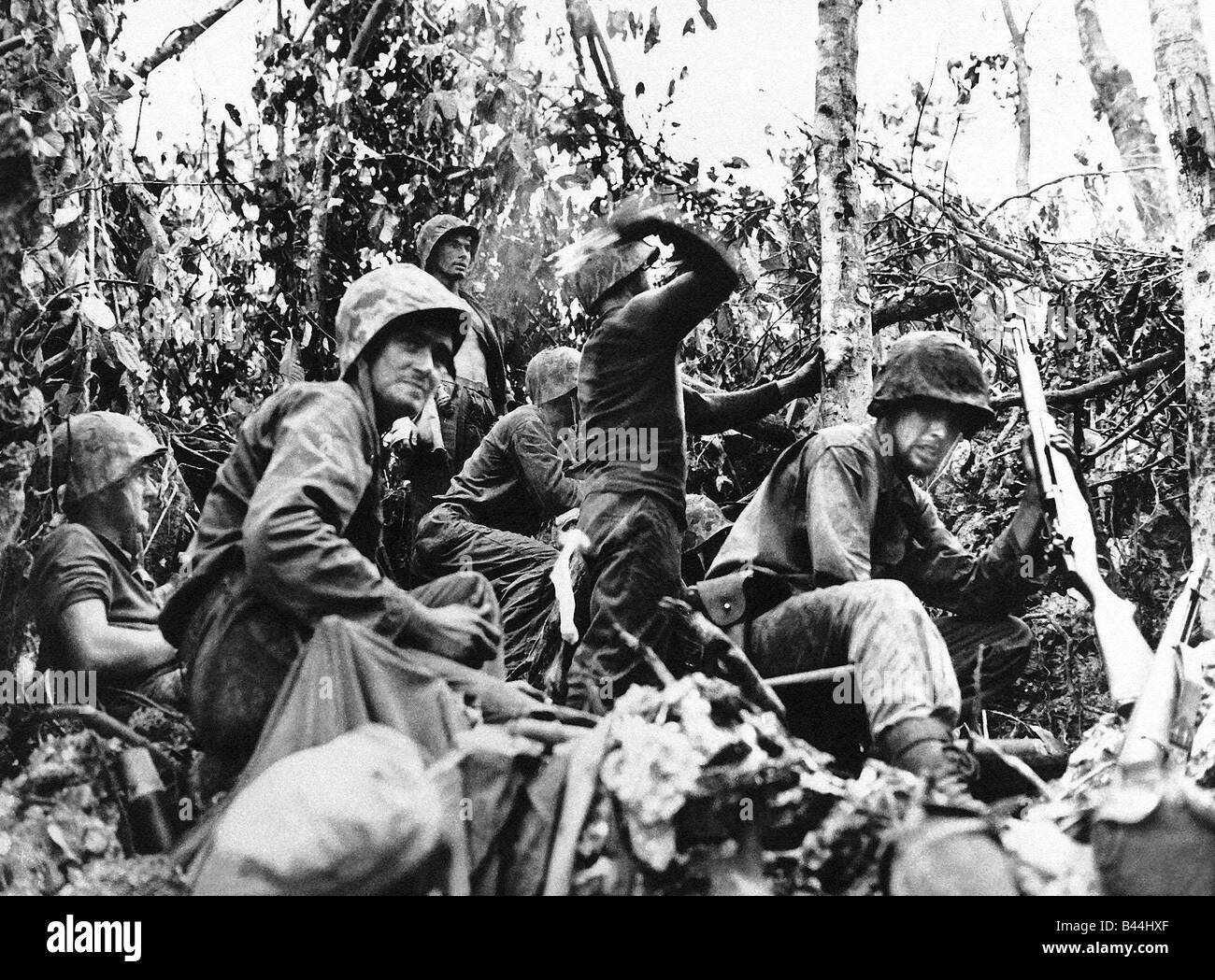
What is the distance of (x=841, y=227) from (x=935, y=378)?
1440mm

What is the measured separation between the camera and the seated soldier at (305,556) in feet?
19.8

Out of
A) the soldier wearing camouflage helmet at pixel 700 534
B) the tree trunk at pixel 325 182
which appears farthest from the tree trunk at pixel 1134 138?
the tree trunk at pixel 325 182

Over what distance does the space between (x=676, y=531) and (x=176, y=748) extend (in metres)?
2.04

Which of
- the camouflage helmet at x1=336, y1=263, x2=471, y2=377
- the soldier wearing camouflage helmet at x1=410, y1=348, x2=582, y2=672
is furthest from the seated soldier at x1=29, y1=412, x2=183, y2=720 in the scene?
the soldier wearing camouflage helmet at x1=410, y1=348, x2=582, y2=672

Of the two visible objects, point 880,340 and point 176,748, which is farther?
point 880,340

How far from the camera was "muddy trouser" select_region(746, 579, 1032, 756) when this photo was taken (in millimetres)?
6504

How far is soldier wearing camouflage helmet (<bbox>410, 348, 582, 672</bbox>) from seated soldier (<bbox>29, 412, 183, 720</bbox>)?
134 centimetres

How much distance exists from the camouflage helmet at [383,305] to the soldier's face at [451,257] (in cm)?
186

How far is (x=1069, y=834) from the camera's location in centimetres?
607

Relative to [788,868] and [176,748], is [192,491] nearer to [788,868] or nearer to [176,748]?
[176,748]

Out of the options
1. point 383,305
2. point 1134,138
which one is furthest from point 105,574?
point 1134,138

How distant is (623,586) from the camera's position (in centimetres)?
703

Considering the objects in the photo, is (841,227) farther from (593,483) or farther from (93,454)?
(93,454)
